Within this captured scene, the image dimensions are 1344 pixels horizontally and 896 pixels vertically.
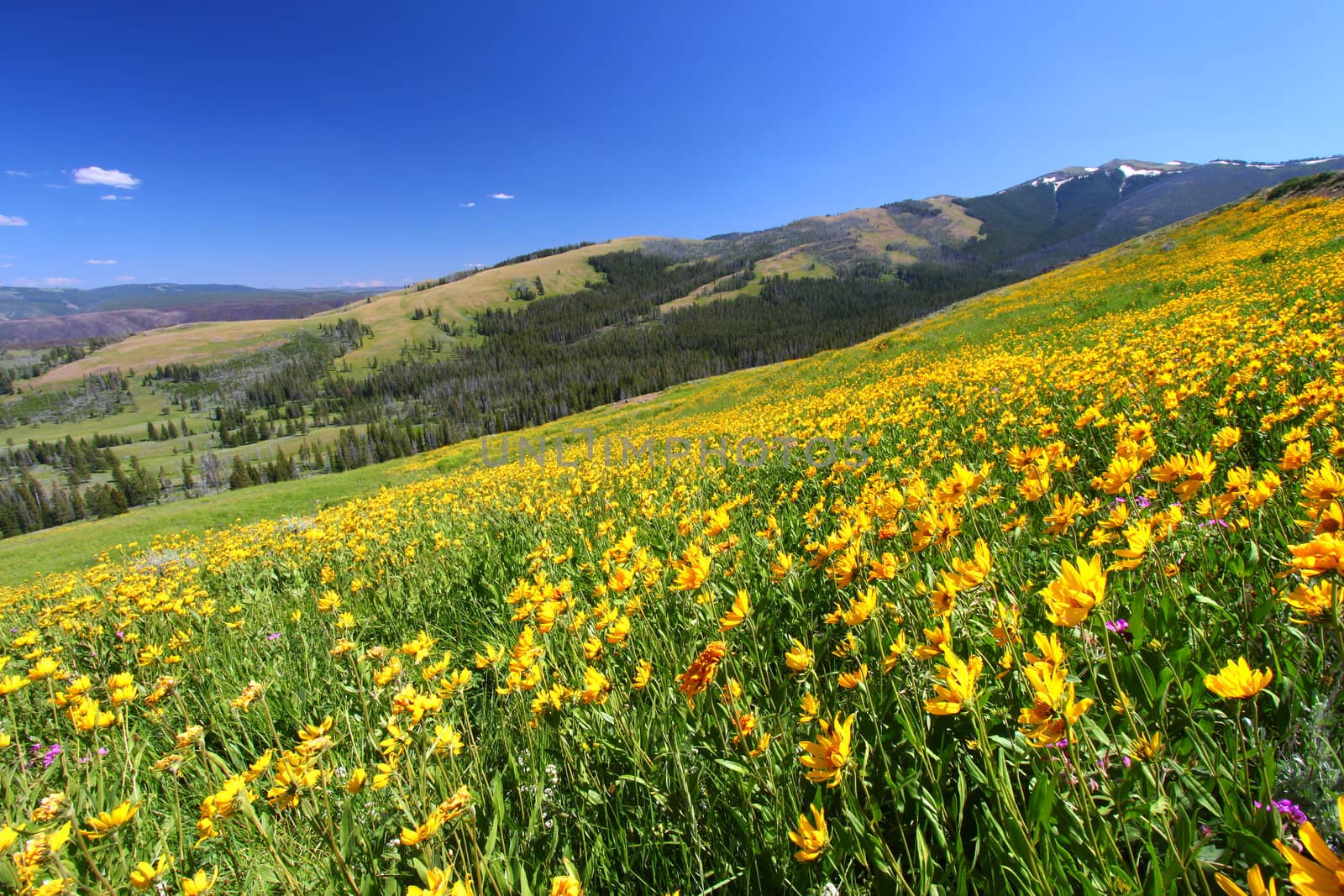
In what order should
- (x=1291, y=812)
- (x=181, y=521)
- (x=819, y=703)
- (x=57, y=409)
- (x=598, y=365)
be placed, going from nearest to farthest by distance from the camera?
(x=1291, y=812)
(x=819, y=703)
(x=181, y=521)
(x=598, y=365)
(x=57, y=409)

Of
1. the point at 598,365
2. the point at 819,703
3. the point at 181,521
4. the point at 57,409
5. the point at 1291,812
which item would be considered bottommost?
the point at 181,521

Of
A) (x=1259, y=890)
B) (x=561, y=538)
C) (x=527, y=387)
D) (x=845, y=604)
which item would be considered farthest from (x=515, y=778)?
(x=527, y=387)

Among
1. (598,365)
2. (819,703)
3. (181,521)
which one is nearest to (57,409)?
(598,365)

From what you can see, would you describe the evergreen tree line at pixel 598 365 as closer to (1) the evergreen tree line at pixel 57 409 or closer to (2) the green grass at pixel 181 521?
(1) the evergreen tree line at pixel 57 409

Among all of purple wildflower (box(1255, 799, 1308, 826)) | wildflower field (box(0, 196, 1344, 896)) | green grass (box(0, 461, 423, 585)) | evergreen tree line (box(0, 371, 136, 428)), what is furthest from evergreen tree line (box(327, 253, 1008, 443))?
purple wildflower (box(1255, 799, 1308, 826))

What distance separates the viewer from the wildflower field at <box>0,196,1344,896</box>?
1.36m

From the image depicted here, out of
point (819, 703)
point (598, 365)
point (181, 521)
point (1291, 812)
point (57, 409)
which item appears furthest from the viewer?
point (57, 409)

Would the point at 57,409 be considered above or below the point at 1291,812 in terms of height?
above

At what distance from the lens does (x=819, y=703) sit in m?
2.21

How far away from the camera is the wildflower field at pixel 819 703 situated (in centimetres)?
136

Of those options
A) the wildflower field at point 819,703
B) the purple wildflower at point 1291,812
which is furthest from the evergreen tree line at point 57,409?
the purple wildflower at point 1291,812

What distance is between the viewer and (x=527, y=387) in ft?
476

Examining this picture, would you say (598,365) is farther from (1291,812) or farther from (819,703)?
(1291,812)

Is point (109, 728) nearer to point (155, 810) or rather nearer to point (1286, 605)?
point (155, 810)
